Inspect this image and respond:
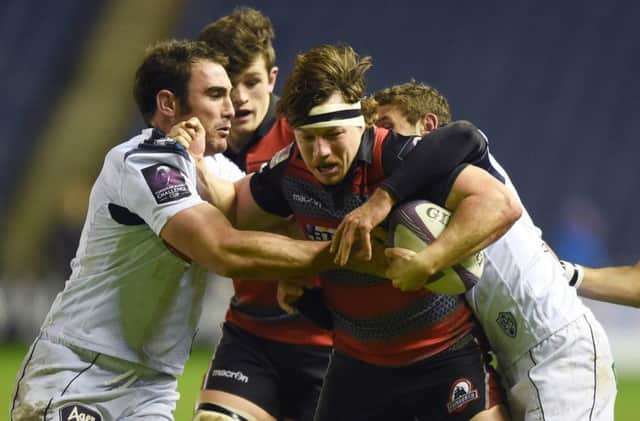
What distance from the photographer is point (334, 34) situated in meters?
18.9

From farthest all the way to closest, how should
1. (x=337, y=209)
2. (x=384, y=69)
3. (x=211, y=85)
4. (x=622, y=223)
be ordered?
(x=384, y=69)
(x=622, y=223)
(x=211, y=85)
(x=337, y=209)

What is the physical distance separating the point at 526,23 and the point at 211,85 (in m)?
14.9

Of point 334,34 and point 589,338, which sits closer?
point 589,338

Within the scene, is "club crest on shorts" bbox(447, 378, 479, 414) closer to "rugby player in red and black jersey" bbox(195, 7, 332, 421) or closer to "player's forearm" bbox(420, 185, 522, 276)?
"player's forearm" bbox(420, 185, 522, 276)

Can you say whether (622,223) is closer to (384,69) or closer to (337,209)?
(384,69)

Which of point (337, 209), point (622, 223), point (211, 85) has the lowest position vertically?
point (622, 223)

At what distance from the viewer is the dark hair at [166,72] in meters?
5.10

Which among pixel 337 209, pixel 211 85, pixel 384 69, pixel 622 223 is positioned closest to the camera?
pixel 337 209

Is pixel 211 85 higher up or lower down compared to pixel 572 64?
higher up

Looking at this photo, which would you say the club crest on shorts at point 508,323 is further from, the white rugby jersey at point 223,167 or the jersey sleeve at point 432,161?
the white rugby jersey at point 223,167

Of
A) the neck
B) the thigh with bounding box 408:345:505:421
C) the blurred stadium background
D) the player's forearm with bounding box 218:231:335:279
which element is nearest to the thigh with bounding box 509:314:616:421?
the thigh with bounding box 408:345:505:421

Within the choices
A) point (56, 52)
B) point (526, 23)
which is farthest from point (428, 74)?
point (56, 52)

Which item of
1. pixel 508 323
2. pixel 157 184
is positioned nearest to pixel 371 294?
pixel 508 323

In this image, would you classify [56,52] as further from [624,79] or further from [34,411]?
[34,411]
